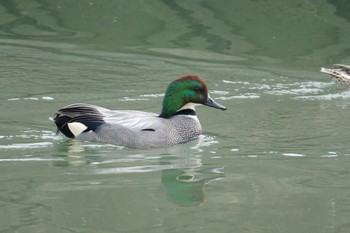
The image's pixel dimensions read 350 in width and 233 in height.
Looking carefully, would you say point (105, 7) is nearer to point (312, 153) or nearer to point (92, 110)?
point (92, 110)

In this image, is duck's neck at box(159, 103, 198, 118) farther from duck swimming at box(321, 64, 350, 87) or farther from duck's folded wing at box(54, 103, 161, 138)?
duck swimming at box(321, 64, 350, 87)

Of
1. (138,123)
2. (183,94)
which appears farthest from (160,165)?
(183,94)

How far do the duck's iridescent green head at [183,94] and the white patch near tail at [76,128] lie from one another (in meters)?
0.92

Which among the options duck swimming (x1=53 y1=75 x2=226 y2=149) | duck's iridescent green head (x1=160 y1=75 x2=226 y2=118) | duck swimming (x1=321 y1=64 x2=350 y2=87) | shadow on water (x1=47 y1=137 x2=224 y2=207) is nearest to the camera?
shadow on water (x1=47 y1=137 x2=224 y2=207)

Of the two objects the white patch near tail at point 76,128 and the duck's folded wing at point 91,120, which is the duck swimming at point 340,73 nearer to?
the duck's folded wing at point 91,120

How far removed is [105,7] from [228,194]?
32.5ft

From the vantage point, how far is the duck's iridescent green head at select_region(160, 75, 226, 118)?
37.7 ft

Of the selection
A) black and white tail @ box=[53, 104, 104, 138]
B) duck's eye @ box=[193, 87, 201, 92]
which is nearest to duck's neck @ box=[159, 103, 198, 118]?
duck's eye @ box=[193, 87, 201, 92]

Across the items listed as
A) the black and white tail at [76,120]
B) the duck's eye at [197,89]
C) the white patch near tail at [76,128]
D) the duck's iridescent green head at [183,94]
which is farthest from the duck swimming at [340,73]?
the white patch near tail at [76,128]

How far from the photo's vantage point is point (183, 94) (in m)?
11.5

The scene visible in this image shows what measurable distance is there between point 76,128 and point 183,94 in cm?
119

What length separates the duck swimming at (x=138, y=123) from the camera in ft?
36.2

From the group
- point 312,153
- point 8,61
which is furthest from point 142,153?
point 8,61

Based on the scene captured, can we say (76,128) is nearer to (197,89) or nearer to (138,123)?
(138,123)
